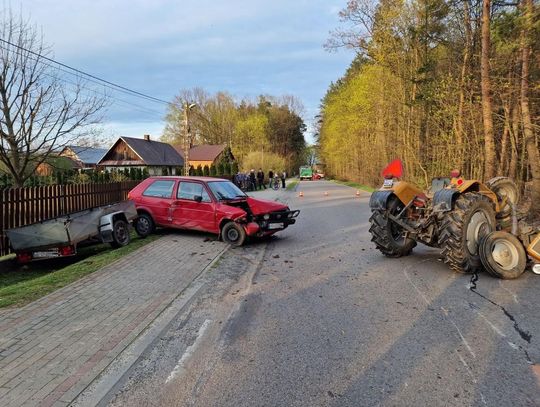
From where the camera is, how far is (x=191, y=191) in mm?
10984

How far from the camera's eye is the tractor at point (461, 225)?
6.52 metres

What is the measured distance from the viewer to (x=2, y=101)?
542 inches

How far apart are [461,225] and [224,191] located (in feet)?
19.9

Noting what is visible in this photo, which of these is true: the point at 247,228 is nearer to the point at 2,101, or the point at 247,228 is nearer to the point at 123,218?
the point at 123,218

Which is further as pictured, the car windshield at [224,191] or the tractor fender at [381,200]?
the car windshield at [224,191]

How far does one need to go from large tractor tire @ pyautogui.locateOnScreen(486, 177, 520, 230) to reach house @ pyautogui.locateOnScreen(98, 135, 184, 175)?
169ft

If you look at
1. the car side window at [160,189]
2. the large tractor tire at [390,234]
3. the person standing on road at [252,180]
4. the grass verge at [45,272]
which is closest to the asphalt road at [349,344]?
Result: the large tractor tire at [390,234]

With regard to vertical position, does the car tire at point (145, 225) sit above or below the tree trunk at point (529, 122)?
below

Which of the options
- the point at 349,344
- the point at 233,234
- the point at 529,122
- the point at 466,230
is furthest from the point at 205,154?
the point at 349,344

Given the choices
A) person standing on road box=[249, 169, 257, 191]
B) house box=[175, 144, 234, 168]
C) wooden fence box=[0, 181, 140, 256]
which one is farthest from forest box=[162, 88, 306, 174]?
wooden fence box=[0, 181, 140, 256]

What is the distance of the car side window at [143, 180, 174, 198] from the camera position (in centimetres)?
1138

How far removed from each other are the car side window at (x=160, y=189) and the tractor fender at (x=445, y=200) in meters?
6.77

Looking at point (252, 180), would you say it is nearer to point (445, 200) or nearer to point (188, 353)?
point (445, 200)

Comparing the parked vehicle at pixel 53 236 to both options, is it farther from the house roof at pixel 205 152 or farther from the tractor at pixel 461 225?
the house roof at pixel 205 152
